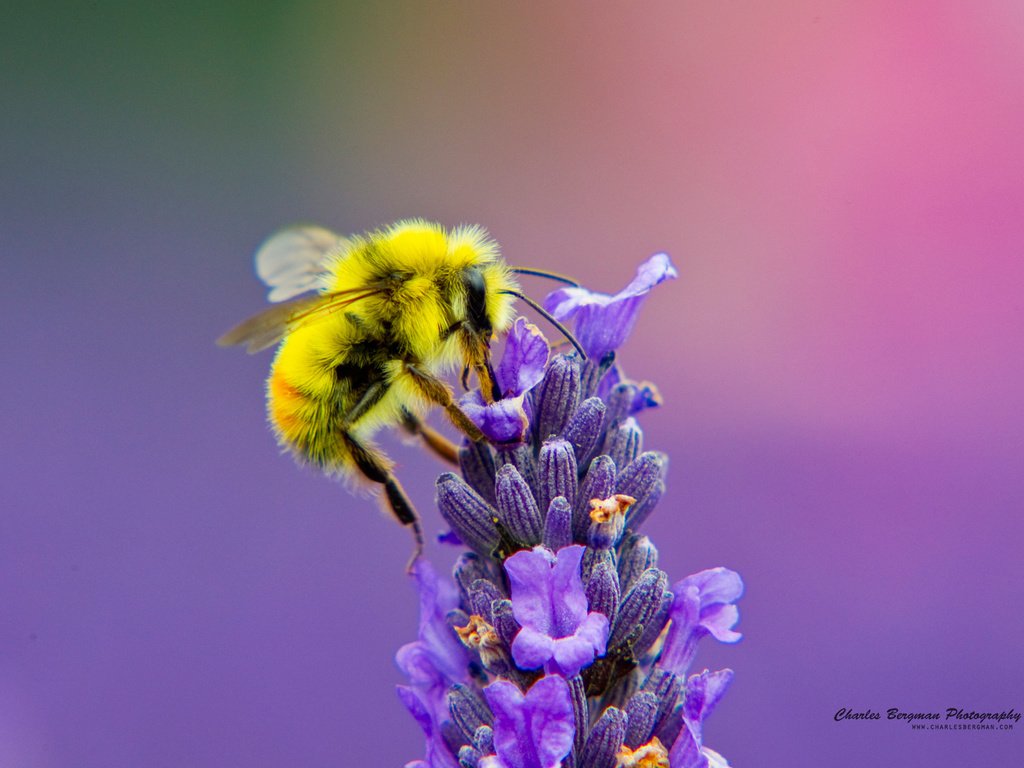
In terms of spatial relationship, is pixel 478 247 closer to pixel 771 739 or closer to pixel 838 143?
pixel 771 739

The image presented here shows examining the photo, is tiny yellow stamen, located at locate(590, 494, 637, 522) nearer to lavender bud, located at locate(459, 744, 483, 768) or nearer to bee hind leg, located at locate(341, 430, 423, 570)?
lavender bud, located at locate(459, 744, 483, 768)

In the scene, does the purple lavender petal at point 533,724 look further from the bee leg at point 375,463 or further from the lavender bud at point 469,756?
the bee leg at point 375,463

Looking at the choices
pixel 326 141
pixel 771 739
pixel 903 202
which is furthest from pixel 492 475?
pixel 326 141

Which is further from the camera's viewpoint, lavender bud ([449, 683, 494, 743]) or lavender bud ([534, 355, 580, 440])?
lavender bud ([534, 355, 580, 440])

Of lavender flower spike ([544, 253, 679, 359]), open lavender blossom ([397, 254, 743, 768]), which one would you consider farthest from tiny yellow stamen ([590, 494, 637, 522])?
lavender flower spike ([544, 253, 679, 359])

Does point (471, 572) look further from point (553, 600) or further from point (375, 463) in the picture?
point (375, 463)

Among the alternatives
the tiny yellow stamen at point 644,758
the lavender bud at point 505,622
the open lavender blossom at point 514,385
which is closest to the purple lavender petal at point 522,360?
the open lavender blossom at point 514,385

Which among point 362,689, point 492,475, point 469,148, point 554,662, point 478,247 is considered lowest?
point 362,689
